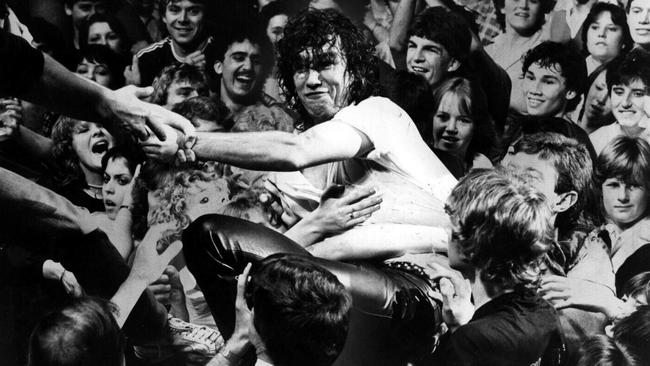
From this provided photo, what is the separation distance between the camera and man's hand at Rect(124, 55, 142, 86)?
3.54m

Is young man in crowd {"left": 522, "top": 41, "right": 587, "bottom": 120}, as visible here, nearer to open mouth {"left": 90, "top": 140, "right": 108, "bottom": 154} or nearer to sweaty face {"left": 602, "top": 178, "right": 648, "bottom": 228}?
sweaty face {"left": 602, "top": 178, "right": 648, "bottom": 228}

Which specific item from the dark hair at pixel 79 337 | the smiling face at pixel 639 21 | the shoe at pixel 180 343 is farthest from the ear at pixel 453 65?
the dark hair at pixel 79 337

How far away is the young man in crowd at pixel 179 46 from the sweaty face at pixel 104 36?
11 cm

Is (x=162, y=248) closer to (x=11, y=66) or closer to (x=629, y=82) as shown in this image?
(x=11, y=66)

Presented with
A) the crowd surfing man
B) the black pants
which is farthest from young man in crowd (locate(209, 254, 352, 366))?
the crowd surfing man

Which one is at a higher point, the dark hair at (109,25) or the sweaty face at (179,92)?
the dark hair at (109,25)

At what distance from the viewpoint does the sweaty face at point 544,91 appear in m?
3.45

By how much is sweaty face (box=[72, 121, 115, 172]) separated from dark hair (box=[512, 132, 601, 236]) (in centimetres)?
168

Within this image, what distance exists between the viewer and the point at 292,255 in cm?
316

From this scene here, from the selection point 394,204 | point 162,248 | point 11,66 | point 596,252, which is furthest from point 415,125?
point 11,66

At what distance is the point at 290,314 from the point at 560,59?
1.55m

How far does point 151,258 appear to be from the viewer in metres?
3.46

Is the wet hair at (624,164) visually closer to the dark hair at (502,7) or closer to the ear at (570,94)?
the ear at (570,94)

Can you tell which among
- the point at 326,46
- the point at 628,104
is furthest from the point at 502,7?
the point at 326,46
